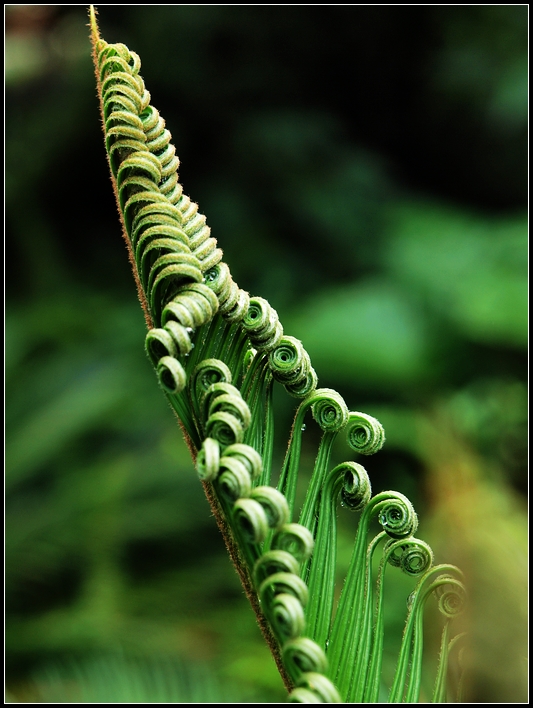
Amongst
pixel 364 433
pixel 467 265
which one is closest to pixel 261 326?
pixel 364 433

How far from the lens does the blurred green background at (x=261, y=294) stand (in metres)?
2.32

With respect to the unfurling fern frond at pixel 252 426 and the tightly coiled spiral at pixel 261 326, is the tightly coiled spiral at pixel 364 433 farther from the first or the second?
the tightly coiled spiral at pixel 261 326

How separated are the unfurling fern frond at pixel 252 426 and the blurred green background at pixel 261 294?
44.1 inches

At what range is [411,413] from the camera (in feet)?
9.53

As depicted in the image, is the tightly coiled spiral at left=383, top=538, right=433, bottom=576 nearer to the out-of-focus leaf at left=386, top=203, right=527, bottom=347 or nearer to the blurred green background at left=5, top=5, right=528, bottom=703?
the blurred green background at left=5, top=5, right=528, bottom=703

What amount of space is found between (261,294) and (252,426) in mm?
2852

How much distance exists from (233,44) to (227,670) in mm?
3325

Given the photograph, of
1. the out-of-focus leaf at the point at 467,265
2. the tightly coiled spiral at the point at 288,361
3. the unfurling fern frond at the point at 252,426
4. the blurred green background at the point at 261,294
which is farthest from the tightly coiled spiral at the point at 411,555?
the out-of-focus leaf at the point at 467,265

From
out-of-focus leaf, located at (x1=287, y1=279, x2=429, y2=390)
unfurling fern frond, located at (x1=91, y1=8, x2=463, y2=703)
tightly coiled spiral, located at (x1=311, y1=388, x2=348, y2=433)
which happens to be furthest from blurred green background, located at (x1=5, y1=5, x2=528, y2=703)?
tightly coiled spiral, located at (x1=311, y1=388, x2=348, y2=433)

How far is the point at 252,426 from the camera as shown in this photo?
0.71 m

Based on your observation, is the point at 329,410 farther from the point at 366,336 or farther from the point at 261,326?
the point at 366,336

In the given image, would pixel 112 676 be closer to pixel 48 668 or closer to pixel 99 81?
pixel 48 668

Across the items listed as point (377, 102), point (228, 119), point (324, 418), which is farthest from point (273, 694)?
point (377, 102)

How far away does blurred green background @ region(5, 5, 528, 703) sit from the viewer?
7.63 feet
